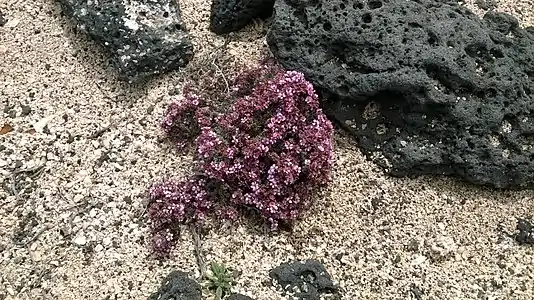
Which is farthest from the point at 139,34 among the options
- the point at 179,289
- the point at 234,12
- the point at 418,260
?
the point at 418,260

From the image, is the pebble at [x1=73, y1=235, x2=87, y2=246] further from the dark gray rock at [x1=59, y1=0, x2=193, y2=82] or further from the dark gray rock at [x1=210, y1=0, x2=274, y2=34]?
the dark gray rock at [x1=210, y1=0, x2=274, y2=34]

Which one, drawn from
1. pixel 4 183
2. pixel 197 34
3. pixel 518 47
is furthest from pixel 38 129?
pixel 518 47

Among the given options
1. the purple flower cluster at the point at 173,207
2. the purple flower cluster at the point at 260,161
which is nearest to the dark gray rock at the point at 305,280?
the purple flower cluster at the point at 260,161

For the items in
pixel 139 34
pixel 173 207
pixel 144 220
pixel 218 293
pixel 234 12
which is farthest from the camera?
pixel 234 12

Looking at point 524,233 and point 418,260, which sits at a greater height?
point 524,233

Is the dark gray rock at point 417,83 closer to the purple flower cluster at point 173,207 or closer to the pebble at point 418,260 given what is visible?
the pebble at point 418,260

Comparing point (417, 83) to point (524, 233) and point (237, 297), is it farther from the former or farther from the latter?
point (237, 297)

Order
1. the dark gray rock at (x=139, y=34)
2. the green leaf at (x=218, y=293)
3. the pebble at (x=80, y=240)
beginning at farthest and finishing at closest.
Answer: the dark gray rock at (x=139, y=34) → the pebble at (x=80, y=240) → the green leaf at (x=218, y=293)

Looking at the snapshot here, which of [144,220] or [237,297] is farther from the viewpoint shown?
[144,220]
